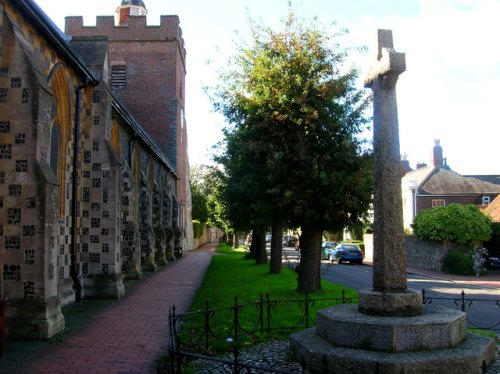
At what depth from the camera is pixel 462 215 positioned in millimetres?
28172

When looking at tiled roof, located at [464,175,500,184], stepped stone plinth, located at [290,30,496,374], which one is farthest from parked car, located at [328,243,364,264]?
stepped stone plinth, located at [290,30,496,374]

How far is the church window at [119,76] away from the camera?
37375 mm

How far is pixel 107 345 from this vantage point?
8.08 m

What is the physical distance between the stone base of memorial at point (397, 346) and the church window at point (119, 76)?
34405 millimetres

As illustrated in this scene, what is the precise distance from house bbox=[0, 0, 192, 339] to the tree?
4366 millimetres

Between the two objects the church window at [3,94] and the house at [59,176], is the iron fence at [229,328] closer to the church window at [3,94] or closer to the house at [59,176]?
the house at [59,176]

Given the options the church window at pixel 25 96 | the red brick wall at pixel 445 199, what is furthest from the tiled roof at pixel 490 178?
the church window at pixel 25 96

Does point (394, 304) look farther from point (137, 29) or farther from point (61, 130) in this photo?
point (137, 29)

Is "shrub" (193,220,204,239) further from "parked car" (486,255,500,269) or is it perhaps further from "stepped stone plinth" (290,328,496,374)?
"stepped stone plinth" (290,328,496,374)

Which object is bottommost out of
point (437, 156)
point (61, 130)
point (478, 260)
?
point (478, 260)

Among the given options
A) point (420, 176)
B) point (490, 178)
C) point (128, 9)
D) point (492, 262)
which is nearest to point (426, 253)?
point (492, 262)

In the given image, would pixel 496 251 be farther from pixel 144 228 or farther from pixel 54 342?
pixel 54 342

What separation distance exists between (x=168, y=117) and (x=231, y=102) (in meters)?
23.1

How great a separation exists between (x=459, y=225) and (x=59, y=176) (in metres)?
23.2
